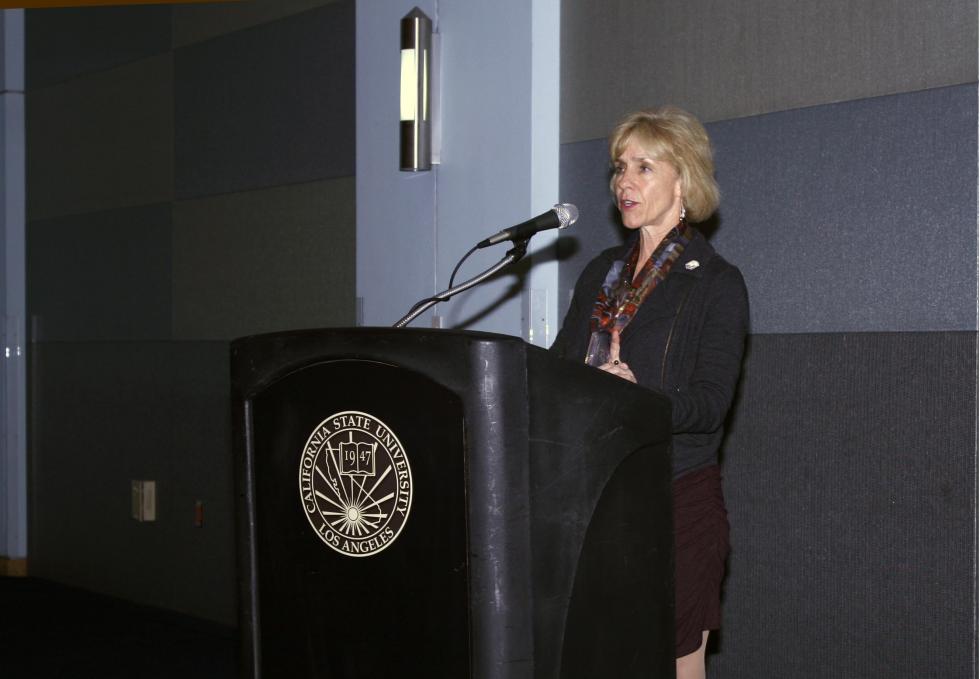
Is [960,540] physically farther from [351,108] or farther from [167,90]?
[167,90]

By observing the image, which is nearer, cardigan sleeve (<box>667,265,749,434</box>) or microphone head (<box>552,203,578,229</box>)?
cardigan sleeve (<box>667,265,749,434</box>)

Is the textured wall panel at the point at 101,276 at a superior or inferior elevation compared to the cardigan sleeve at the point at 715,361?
superior

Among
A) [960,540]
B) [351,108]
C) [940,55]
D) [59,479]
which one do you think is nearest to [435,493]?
[960,540]

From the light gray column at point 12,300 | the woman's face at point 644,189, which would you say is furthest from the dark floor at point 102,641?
the woman's face at point 644,189

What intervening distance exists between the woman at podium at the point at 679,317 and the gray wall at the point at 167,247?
5.95ft

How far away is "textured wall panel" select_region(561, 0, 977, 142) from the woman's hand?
959 millimetres

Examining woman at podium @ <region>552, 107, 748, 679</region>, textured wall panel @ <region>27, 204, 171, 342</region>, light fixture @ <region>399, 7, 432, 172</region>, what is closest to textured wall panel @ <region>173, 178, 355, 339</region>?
textured wall panel @ <region>27, 204, 171, 342</region>

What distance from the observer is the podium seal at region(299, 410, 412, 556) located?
4.50 feet

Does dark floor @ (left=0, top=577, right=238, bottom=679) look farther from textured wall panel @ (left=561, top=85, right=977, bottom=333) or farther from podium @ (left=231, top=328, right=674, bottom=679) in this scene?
podium @ (left=231, top=328, right=674, bottom=679)

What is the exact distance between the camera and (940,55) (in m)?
2.31

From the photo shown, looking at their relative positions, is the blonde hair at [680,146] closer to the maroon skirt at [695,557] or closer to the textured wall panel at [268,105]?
the maroon skirt at [695,557]

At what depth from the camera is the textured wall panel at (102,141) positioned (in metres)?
4.44

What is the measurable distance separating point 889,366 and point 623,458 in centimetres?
113

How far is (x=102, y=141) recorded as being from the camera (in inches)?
186
